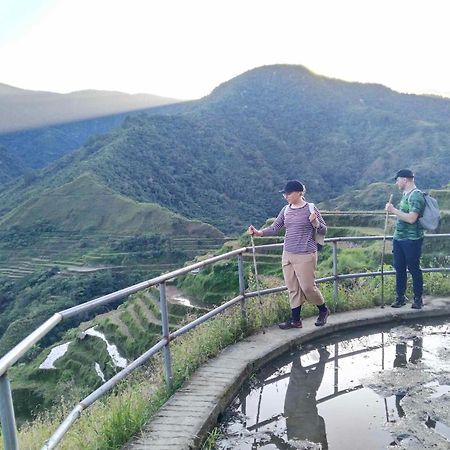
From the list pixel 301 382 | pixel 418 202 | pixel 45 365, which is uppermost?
pixel 418 202

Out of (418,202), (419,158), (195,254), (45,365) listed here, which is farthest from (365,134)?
(418,202)

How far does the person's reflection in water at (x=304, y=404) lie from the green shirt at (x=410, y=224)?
183cm

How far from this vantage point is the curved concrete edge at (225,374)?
136 inches

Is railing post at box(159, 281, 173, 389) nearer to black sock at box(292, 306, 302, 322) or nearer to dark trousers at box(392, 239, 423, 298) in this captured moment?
black sock at box(292, 306, 302, 322)

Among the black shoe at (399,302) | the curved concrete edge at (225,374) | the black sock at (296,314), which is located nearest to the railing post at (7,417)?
the curved concrete edge at (225,374)

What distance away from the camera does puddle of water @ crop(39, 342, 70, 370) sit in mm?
43875

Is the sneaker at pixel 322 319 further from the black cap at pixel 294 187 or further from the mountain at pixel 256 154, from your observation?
the mountain at pixel 256 154

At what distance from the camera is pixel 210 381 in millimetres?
4359

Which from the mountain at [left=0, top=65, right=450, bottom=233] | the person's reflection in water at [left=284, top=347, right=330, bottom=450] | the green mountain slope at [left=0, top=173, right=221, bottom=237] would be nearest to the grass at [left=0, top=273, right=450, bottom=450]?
the person's reflection in water at [left=284, top=347, right=330, bottom=450]

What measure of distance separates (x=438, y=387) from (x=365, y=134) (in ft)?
564

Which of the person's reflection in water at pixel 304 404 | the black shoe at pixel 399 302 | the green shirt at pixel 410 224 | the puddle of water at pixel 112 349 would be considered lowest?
the puddle of water at pixel 112 349

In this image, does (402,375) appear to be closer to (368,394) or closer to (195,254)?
(368,394)

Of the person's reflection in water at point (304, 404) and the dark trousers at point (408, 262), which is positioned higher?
the dark trousers at point (408, 262)

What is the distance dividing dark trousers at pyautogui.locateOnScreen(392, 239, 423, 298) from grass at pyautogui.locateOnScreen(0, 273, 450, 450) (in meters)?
0.46
